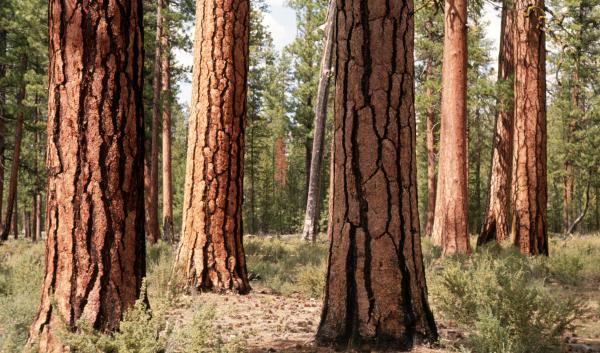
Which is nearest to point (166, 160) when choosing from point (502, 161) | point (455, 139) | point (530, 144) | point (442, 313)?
point (502, 161)

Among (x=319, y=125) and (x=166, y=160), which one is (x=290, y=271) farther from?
(x=166, y=160)

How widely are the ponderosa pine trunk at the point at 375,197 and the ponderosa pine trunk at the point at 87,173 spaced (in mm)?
1484

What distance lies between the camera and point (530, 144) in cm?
1038

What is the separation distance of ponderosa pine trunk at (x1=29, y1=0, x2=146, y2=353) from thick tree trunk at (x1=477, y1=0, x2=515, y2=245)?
10296 millimetres

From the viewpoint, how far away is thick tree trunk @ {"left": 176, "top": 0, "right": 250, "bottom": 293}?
6.31 m

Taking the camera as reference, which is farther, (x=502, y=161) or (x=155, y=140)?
(x=155, y=140)

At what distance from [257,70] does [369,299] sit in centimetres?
3359

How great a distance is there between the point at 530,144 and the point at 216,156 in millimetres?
6755

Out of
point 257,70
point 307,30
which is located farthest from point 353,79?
point 257,70

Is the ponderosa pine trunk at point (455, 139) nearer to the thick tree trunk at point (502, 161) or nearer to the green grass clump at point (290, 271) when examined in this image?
the thick tree trunk at point (502, 161)

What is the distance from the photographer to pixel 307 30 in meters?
29.3

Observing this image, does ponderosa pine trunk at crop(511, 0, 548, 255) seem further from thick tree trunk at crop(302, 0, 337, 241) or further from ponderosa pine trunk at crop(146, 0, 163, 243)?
ponderosa pine trunk at crop(146, 0, 163, 243)

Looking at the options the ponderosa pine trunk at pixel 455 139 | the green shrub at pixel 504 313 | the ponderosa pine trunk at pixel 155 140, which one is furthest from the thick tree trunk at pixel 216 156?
the ponderosa pine trunk at pixel 155 140

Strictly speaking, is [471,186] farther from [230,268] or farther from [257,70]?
[230,268]
